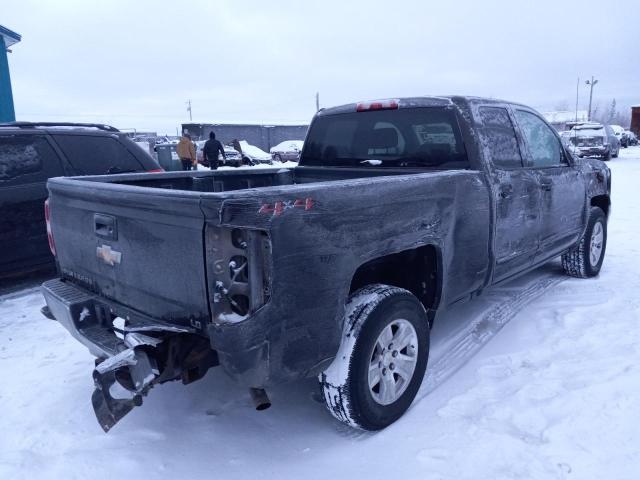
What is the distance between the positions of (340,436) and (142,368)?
1219 millimetres

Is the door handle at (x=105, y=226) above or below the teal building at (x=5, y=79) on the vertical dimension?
below

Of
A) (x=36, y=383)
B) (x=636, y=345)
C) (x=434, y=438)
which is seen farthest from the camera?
(x=636, y=345)

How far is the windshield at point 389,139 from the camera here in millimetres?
3732

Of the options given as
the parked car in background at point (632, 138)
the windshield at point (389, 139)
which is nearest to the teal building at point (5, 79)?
the windshield at point (389, 139)

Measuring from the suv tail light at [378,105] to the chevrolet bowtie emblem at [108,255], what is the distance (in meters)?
2.36

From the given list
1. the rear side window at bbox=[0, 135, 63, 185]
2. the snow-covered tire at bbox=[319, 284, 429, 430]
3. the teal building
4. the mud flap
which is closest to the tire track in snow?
the snow-covered tire at bbox=[319, 284, 429, 430]

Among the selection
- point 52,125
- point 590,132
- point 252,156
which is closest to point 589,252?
point 52,125

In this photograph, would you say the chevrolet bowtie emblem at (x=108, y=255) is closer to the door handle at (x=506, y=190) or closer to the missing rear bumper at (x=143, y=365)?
the missing rear bumper at (x=143, y=365)

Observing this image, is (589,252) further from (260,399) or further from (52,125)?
(52,125)

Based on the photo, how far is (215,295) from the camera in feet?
7.29

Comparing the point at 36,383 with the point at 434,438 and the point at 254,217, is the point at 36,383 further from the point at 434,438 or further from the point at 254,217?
the point at 434,438

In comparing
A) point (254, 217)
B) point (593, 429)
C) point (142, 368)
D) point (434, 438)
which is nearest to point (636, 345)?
point (593, 429)

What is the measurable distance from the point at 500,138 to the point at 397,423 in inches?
91.9

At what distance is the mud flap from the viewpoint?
2.26 metres
